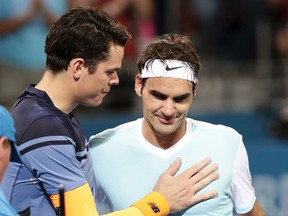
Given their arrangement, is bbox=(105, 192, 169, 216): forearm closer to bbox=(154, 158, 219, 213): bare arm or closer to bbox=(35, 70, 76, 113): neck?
bbox=(154, 158, 219, 213): bare arm

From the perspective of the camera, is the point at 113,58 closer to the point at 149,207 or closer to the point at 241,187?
the point at 149,207

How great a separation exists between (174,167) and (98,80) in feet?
2.03

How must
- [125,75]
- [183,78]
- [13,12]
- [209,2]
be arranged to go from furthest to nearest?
[209,2] → [125,75] → [13,12] → [183,78]

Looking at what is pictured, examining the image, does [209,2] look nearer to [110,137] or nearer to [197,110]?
[197,110]

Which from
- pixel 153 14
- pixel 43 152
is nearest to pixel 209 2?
pixel 153 14

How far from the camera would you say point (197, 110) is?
908 centimetres

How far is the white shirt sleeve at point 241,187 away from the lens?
4.76m

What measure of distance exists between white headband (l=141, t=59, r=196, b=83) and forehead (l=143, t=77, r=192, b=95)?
0.07 ft

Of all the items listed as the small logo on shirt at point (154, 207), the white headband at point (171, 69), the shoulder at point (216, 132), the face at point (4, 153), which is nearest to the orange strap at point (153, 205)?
the small logo on shirt at point (154, 207)

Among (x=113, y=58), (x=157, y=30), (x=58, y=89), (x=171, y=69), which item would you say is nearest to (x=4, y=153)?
(x=58, y=89)

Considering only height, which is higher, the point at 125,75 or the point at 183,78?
the point at 183,78

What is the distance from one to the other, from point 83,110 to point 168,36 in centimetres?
417

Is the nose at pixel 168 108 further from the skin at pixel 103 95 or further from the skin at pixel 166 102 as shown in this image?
the skin at pixel 103 95

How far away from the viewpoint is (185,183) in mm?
4633
